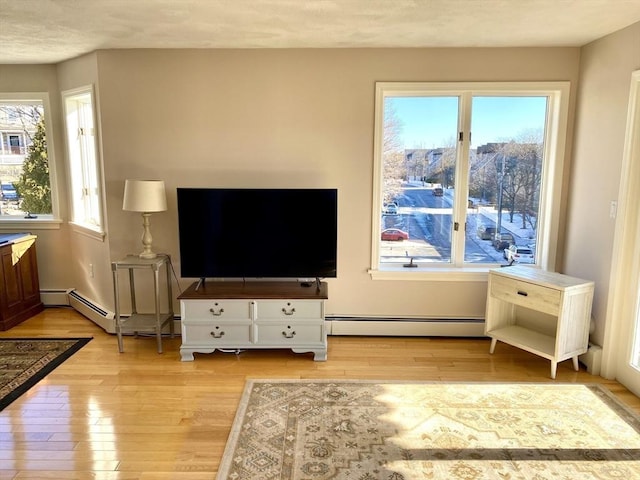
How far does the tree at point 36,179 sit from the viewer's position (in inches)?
183

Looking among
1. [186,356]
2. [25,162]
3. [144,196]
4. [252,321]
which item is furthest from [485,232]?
[25,162]

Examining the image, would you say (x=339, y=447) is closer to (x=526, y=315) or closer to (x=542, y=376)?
(x=542, y=376)

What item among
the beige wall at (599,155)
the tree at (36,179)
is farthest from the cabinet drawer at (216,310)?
the beige wall at (599,155)

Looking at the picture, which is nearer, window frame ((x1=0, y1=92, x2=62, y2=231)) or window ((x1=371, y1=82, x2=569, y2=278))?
window ((x1=371, y1=82, x2=569, y2=278))

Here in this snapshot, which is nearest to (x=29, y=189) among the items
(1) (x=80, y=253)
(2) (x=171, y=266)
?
(1) (x=80, y=253)

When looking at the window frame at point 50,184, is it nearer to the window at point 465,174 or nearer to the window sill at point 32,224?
the window sill at point 32,224

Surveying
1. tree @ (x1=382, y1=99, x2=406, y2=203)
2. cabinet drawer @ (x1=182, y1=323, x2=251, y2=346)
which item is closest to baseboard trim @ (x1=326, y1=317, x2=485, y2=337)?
cabinet drawer @ (x1=182, y1=323, x2=251, y2=346)

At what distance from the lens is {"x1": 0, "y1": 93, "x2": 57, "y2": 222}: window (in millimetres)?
4621

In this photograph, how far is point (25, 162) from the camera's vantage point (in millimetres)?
4695

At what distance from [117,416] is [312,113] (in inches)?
104

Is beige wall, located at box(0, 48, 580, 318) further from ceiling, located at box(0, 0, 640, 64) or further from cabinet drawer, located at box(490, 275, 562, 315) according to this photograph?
cabinet drawer, located at box(490, 275, 562, 315)

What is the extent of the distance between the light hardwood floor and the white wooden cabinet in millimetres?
197

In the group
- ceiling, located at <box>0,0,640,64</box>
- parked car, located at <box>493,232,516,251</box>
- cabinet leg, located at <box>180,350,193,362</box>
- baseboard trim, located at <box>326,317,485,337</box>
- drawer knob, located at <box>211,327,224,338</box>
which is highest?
ceiling, located at <box>0,0,640,64</box>

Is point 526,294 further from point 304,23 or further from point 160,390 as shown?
point 160,390
